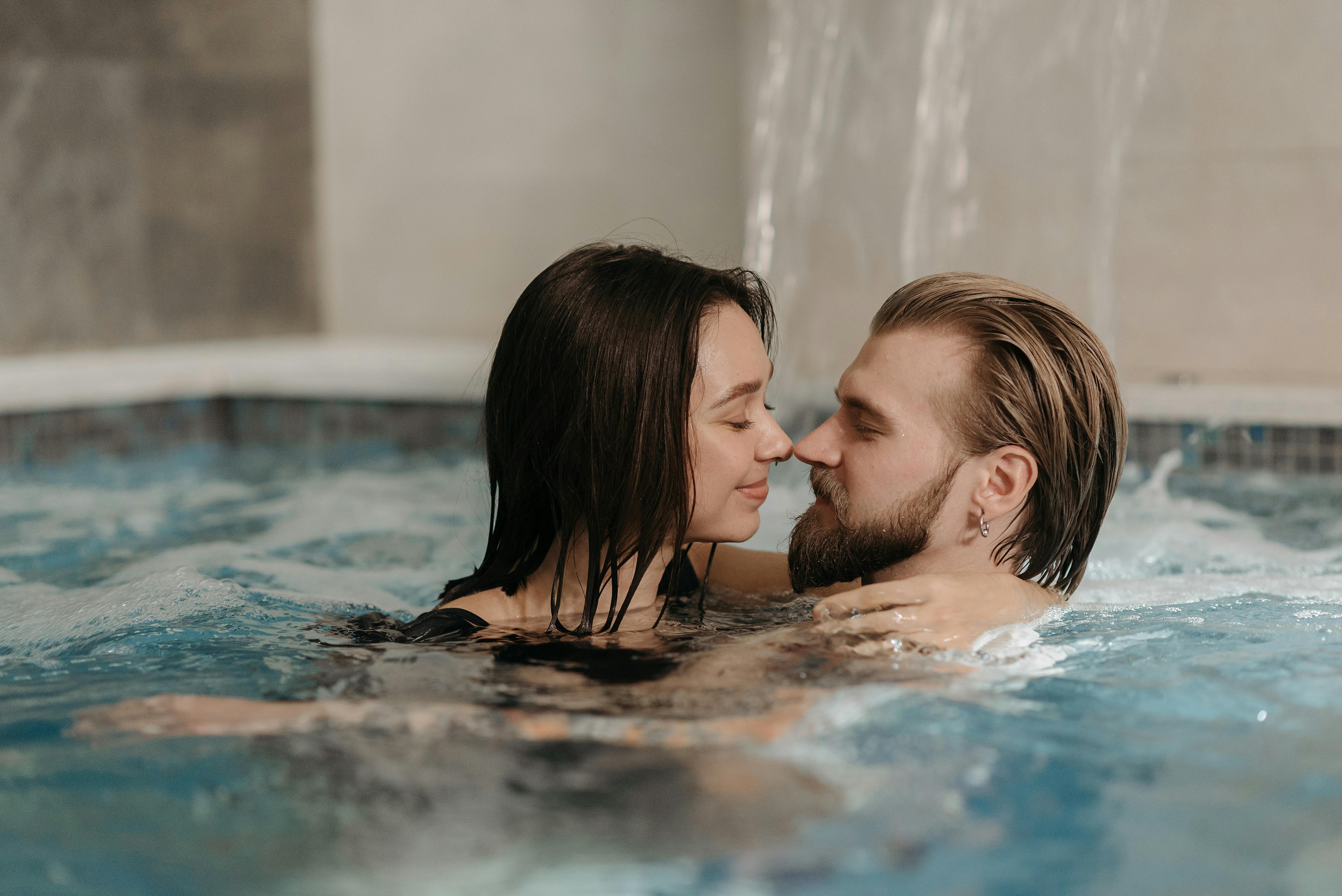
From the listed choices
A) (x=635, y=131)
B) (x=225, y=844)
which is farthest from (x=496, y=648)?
(x=635, y=131)

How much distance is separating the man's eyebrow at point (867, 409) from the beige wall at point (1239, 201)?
3549 mm

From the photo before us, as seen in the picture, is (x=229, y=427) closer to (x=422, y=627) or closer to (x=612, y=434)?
(x=422, y=627)

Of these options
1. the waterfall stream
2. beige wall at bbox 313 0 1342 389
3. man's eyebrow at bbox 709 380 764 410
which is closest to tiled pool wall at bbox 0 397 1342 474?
the waterfall stream

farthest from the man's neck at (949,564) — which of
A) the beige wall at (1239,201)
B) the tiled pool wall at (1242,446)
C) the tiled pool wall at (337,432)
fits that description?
the beige wall at (1239,201)

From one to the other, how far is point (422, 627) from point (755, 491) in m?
0.61

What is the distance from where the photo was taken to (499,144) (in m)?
7.22

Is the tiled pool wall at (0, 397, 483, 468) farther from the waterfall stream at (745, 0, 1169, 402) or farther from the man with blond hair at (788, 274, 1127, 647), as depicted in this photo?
the man with blond hair at (788, 274, 1127, 647)

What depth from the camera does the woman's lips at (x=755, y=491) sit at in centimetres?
216

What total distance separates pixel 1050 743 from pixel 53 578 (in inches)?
107

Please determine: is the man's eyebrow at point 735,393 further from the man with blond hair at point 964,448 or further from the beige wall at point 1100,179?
the beige wall at point 1100,179

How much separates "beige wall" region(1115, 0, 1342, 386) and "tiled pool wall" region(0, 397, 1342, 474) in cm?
107

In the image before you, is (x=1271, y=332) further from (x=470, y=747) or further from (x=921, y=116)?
(x=470, y=747)

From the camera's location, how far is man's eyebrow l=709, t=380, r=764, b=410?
207 centimetres

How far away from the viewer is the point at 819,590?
266cm
